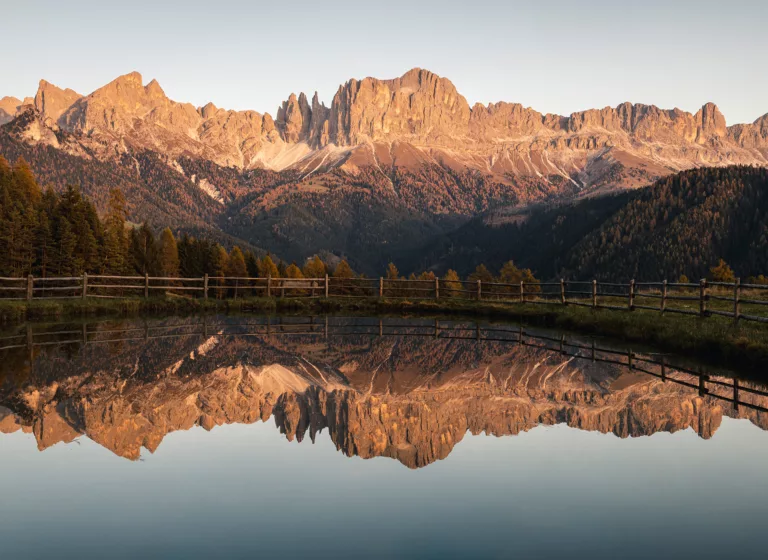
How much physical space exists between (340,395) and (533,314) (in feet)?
78.1

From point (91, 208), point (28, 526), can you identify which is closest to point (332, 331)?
point (28, 526)

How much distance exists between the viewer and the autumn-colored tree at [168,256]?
87.5 m

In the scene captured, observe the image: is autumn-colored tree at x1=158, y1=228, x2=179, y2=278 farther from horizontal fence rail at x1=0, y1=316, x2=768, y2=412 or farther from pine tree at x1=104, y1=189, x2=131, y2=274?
horizontal fence rail at x1=0, y1=316, x2=768, y2=412

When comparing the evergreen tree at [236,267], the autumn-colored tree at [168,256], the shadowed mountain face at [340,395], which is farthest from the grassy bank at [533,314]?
the evergreen tree at [236,267]

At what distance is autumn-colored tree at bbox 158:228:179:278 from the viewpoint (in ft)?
287

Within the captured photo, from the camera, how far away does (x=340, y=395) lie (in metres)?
17.8

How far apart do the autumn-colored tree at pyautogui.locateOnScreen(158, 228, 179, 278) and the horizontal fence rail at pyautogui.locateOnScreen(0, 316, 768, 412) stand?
47547 mm

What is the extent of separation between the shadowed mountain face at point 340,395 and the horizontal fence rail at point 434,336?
0.76 metres

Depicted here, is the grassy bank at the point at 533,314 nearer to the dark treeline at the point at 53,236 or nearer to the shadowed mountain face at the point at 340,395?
the shadowed mountain face at the point at 340,395

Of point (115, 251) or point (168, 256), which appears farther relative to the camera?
point (168, 256)

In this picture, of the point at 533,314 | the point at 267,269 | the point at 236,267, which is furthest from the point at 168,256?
the point at 533,314

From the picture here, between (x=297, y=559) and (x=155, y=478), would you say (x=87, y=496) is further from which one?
(x=297, y=559)

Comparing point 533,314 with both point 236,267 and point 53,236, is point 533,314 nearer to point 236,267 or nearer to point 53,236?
point 53,236

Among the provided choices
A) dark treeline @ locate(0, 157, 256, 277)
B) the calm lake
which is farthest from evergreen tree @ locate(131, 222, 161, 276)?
the calm lake
